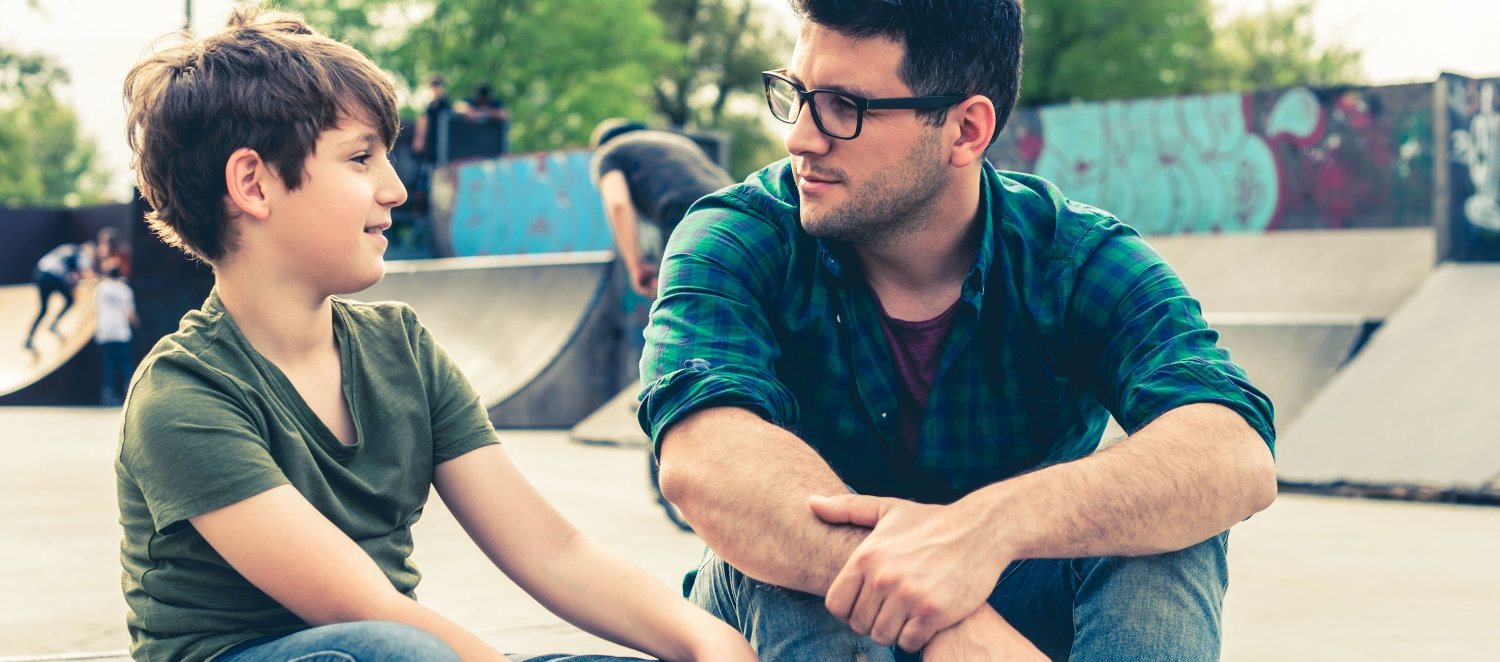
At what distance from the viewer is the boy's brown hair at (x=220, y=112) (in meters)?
1.69

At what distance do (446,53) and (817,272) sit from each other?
106 ft

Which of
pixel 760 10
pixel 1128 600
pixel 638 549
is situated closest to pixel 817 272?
pixel 1128 600

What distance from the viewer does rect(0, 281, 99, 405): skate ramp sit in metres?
13.0

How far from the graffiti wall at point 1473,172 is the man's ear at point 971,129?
24.7 ft

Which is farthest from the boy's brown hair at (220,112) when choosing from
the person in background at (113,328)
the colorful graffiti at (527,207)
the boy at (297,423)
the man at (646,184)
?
the colorful graffiti at (527,207)

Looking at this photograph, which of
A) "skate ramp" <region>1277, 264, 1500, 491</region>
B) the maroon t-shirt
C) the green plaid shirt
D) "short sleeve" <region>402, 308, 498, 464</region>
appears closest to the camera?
"short sleeve" <region>402, 308, 498, 464</region>

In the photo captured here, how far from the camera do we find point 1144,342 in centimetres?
196

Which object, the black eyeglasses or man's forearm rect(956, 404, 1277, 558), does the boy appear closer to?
man's forearm rect(956, 404, 1277, 558)

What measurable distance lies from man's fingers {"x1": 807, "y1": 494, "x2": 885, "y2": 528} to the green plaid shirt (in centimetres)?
26

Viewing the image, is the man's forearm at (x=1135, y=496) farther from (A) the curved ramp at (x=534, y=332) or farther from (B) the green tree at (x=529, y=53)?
(B) the green tree at (x=529, y=53)

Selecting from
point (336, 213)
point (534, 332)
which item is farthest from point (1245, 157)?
point (336, 213)

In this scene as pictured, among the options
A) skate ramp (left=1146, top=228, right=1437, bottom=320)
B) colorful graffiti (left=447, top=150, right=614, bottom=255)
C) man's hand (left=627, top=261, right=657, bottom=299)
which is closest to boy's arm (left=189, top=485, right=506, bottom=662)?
man's hand (left=627, top=261, right=657, bottom=299)

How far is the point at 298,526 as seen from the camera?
155 centimetres

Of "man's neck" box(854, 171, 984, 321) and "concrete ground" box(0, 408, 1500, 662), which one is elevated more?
"man's neck" box(854, 171, 984, 321)
